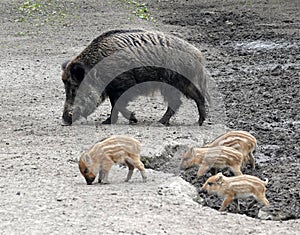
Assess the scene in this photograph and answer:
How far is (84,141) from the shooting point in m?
8.43

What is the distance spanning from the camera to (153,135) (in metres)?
8.60

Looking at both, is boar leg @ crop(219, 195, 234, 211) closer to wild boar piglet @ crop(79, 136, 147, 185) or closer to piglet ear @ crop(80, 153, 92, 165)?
wild boar piglet @ crop(79, 136, 147, 185)

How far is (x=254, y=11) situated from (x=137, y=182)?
13355mm

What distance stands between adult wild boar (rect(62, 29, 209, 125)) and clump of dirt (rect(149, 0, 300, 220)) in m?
0.78

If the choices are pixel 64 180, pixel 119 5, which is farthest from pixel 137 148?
pixel 119 5

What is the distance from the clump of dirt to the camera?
22.8 feet

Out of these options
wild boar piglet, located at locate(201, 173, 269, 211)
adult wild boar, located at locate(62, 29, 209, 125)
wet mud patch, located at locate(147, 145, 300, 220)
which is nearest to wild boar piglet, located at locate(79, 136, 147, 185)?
wet mud patch, located at locate(147, 145, 300, 220)

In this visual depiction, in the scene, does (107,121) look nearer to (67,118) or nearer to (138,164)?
(67,118)

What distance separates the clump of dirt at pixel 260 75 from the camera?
695 cm

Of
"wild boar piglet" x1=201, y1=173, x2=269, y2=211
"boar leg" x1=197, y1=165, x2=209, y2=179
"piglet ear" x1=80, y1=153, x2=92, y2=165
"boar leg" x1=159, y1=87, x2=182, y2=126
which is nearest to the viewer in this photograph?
"wild boar piglet" x1=201, y1=173, x2=269, y2=211

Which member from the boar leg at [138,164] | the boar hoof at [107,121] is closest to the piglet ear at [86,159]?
the boar leg at [138,164]

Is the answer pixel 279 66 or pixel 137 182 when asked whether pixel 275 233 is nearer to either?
pixel 137 182

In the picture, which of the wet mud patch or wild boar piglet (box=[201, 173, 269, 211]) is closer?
wild boar piglet (box=[201, 173, 269, 211])

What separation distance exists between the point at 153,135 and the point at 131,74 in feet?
3.23
